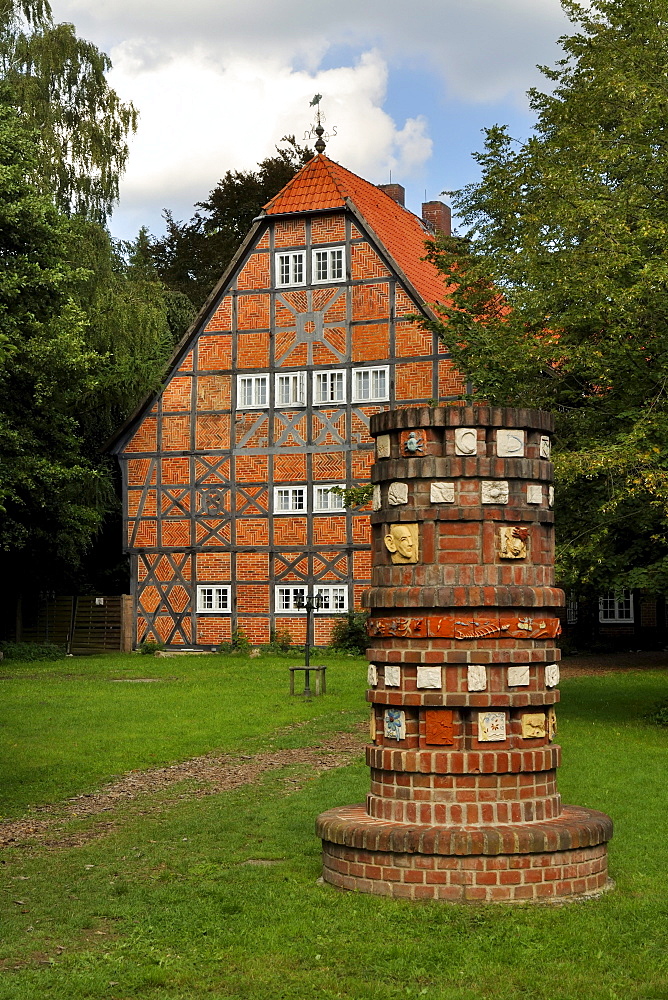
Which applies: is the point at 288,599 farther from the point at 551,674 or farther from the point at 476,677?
the point at 476,677

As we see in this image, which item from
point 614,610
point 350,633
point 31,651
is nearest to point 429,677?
point 350,633

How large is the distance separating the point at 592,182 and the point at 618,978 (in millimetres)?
14483

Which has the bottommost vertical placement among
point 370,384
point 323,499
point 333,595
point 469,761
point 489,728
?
point 469,761

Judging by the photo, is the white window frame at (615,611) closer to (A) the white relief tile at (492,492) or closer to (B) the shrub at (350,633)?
(B) the shrub at (350,633)

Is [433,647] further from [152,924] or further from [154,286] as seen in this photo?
[154,286]

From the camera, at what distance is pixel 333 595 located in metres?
31.9

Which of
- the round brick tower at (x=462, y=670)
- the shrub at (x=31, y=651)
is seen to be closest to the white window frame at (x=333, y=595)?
the shrub at (x=31, y=651)

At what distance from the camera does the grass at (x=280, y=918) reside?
6785mm

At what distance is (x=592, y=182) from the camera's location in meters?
19.0

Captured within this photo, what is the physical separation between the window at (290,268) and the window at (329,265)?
1.31 feet

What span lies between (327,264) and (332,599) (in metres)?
8.66

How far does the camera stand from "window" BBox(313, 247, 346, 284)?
3222cm

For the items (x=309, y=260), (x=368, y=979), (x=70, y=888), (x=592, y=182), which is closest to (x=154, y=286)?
(x=309, y=260)

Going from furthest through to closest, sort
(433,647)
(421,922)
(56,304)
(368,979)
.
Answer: (56,304) < (433,647) < (421,922) < (368,979)
